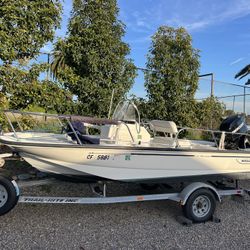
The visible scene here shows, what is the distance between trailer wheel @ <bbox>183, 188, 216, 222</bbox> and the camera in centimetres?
529

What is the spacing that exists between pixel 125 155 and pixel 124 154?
20 mm

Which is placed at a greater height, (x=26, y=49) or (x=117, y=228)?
(x=26, y=49)

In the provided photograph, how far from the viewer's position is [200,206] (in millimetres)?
5469

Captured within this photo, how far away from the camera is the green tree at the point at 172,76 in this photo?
9555mm

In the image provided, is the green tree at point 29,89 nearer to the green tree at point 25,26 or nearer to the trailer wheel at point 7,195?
the green tree at point 25,26

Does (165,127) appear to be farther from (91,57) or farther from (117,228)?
(91,57)

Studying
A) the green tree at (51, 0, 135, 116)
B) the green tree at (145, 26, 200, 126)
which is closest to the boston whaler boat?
the green tree at (51, 0, 135, 116)

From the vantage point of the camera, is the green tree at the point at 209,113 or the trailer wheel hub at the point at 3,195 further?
the green tree at the point at 209,113

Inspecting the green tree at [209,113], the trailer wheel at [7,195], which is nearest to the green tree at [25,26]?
the trailer wheel at [7,195]

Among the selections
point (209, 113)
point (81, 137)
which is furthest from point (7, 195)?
point (209, 113)

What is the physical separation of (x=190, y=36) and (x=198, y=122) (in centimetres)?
239

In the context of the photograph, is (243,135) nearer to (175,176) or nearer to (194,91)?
(175,176)

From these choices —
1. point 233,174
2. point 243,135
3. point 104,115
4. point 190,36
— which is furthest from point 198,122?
point 233,174

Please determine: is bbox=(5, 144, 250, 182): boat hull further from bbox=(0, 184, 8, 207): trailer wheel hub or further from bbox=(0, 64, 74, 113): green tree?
bbox=(0, 64, 74, 113): green tree
